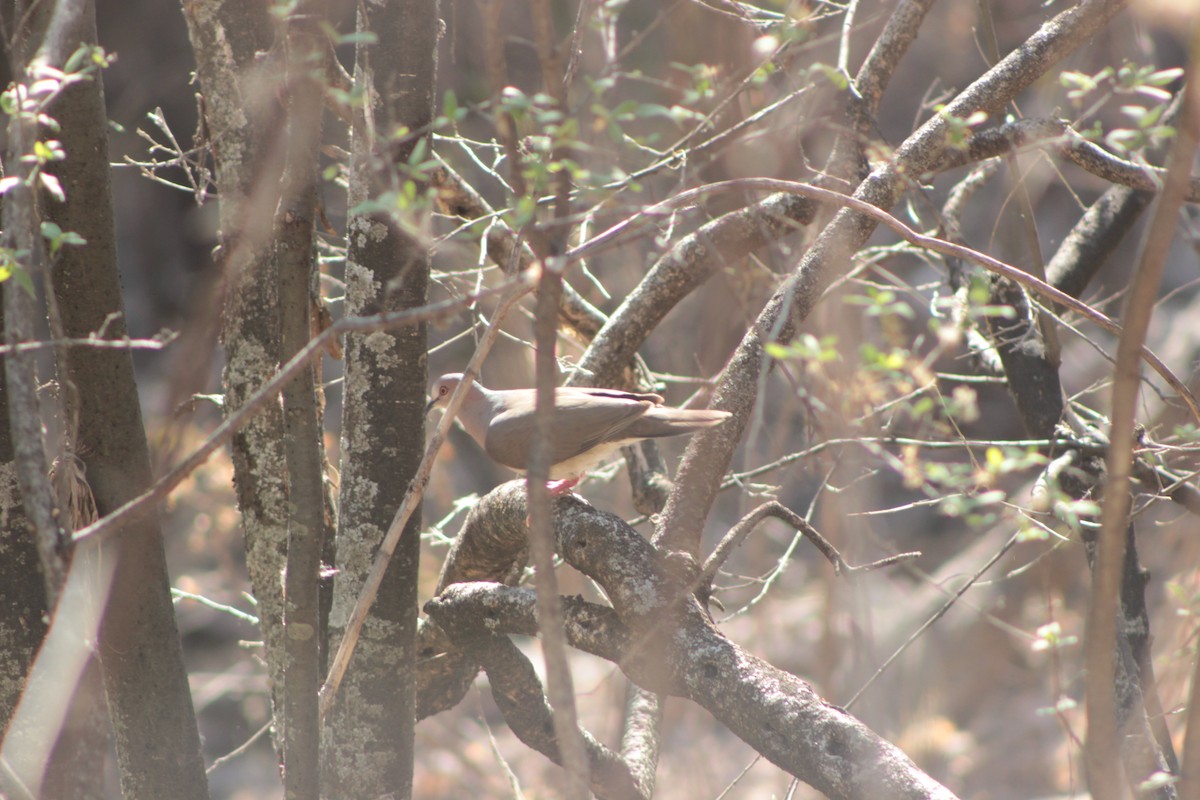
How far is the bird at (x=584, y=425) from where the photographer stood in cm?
334

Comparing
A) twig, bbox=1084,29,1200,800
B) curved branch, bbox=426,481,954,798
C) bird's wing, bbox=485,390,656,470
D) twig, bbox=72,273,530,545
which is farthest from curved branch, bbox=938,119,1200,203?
twig, bbox=72,273,530,545

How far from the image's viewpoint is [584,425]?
351cm

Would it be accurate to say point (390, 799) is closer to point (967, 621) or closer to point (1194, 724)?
point (1194, 724)

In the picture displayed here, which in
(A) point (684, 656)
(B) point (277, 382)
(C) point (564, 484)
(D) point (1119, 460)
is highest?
(B) point (277, 382)

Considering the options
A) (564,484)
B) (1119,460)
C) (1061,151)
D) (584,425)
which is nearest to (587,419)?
(584,425)

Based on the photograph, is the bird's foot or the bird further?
Result: the bird's foot

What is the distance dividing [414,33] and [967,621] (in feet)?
24.2

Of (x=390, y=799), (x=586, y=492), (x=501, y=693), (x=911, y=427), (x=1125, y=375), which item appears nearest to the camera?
(x=1125, y=375)

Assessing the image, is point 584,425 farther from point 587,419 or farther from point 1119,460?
point 1119,460

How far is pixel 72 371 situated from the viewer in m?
2.51

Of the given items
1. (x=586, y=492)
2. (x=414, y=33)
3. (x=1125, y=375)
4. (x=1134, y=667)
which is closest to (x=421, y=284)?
(x=414, y=33)

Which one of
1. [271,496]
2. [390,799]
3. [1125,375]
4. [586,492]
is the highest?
[1125,375]

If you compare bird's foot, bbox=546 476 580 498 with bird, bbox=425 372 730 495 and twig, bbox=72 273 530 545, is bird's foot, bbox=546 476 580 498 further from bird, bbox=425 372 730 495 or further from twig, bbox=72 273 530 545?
twig, bbox=72 273 530 545

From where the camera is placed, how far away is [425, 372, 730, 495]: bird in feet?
11.0
